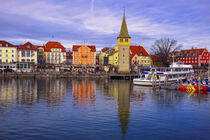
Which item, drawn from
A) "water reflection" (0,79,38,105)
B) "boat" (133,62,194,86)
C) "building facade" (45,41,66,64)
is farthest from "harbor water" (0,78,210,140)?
"building facade" (45,41,66,64)

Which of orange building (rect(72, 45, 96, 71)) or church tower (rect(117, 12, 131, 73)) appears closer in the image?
church tower (rect(117, 12, 131, 73))

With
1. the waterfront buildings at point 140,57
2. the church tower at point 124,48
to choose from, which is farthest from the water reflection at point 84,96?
the waterfront buildings at point 140,57

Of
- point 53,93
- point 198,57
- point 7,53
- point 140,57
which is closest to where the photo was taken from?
point 53,93

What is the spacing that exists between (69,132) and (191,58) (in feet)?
414

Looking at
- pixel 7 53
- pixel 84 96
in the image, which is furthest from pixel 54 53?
pixel 84 96

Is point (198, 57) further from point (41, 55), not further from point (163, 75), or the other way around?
point (41, 55)

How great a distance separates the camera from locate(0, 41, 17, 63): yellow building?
101 metres

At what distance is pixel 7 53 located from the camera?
102 meters

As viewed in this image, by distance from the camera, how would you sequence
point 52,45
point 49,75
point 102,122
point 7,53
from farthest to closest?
point 52,45, point 7,53, point 49,75, point 102,122

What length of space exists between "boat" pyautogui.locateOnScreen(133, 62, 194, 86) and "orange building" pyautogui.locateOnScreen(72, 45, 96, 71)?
185 feet

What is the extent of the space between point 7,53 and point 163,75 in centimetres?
7717

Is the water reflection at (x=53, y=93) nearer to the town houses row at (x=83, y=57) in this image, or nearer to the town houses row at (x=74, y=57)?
the town houses row at (x=83, y=57)

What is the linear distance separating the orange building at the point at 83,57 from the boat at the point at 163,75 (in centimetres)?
5642

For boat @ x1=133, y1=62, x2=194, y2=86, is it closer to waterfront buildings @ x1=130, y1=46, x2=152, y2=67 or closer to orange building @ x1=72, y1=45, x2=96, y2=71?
waterfront buildings @ x1=130, y1=46, x2=152, y2=67
